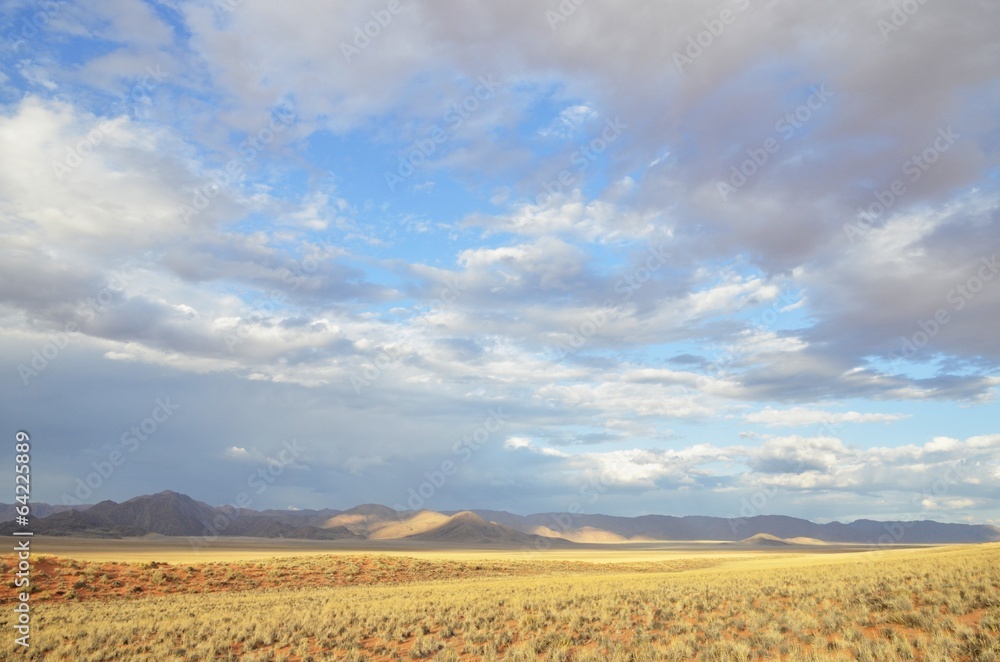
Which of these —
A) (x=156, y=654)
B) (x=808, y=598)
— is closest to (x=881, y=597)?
(x=808, y=598)

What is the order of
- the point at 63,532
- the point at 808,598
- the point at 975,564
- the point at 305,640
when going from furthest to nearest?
the point at 63,532 < the point at 975,564 < the point at 808,598 < the point at 305,640

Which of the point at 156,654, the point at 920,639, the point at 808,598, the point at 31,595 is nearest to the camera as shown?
the point at 920,639

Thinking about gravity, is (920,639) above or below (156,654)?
above

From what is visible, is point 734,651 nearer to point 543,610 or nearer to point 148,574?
point 543,610

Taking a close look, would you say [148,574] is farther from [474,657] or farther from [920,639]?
[920,639]

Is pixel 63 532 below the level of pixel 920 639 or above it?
below

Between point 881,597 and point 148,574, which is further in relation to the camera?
point 148,574

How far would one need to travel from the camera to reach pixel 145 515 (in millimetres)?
194125

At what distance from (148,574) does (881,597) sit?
38674mm

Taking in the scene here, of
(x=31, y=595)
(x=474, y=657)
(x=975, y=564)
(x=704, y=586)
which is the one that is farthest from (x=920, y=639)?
(x=31, y=595)

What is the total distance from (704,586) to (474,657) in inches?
579

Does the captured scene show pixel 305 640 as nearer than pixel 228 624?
Yes

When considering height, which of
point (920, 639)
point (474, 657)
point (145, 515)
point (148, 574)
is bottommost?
point (145, 515)

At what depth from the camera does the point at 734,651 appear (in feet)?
44.6
